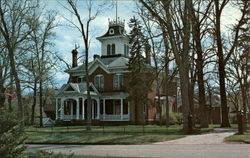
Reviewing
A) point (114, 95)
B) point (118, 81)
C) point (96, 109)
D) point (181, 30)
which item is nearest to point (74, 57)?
point (96, 109)

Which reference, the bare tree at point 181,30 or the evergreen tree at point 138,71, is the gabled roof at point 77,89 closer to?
the evergreen tree at point 138,71

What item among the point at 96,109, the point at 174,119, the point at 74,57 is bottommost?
the point at 174,119

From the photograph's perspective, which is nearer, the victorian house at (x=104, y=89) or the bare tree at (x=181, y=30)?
the bare tree at (x=181, y=30)

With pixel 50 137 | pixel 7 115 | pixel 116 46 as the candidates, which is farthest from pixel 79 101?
pixel 7 115

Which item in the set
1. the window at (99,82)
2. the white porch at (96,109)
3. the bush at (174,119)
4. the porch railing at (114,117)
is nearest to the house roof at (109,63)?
the window at (99,82)

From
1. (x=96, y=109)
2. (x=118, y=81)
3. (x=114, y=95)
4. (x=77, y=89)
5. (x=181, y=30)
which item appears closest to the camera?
(x=181, y=30)

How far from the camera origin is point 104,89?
46.0m

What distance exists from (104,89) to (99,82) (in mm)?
1375

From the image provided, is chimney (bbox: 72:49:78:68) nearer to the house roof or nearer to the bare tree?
the house roof

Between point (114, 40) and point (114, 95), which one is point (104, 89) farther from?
point (114, 40)

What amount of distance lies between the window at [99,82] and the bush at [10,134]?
3708cm

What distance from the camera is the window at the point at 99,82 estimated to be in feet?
152

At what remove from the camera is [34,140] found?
22.6m

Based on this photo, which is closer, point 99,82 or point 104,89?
point 104,89
